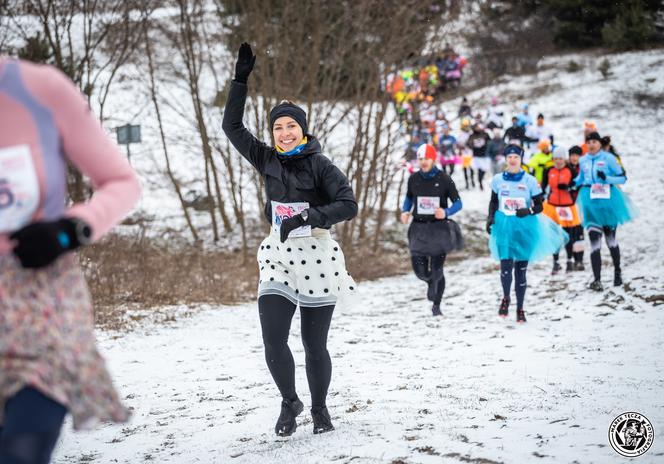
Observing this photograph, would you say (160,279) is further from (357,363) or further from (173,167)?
(173,167)

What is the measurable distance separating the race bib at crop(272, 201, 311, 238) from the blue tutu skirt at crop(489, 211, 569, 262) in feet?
16.4

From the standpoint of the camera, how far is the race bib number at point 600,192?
10205mm

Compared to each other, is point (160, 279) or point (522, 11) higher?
point (522, 11)

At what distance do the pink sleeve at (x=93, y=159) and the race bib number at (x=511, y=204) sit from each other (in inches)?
282

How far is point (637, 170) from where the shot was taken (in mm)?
23500

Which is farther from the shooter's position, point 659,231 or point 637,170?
point 637,170

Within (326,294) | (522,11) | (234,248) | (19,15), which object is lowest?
(234,248)

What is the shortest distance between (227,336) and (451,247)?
122 inches

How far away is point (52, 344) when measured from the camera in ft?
6.81

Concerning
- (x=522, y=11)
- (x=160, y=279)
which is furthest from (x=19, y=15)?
(x=522, y=11)

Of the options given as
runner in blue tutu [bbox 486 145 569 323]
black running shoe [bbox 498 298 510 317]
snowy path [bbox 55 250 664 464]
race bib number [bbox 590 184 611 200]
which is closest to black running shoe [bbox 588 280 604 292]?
snowy path [bbox 55 250 664 464]

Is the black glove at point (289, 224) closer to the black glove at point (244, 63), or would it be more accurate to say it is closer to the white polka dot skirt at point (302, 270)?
the white polka dot skirt at point (302, 270)

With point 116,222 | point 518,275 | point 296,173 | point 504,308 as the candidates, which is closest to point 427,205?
point 518,275

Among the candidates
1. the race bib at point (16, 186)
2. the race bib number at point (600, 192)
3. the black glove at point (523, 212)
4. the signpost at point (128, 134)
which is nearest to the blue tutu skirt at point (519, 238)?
the black glove at point (523, 212)
